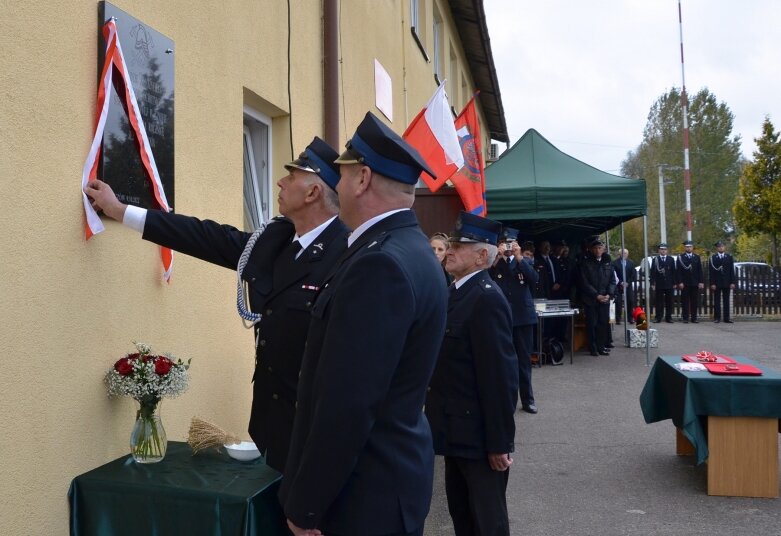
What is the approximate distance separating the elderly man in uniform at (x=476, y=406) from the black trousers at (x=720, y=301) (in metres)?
17.3

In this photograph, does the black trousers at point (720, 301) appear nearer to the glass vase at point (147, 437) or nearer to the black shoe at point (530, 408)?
the black shoe at point (530, 408)

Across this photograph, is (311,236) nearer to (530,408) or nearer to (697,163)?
(530,408)

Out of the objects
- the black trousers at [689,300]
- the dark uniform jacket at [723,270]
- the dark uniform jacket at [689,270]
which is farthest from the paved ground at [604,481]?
the black trousers at [689,300]


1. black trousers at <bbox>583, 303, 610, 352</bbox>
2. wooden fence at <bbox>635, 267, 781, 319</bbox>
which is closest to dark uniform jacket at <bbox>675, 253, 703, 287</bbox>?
wooden fence at <bbox>635, 267, 781, 319</bbox>

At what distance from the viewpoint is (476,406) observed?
3584mm

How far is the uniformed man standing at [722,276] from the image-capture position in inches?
739

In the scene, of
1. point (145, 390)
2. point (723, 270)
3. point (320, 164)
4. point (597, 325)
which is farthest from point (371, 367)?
point (723, 270)

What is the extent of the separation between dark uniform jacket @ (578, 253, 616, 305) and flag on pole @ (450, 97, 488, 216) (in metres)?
5.24

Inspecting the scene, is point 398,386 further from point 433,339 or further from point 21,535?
point 21,535

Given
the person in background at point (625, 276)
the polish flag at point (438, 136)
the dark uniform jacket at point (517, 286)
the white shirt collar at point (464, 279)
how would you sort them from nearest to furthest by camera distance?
the white shirt collar at point (464, 279) < the polish flag at point (438, 136) < the dark uniform jacket at point (517, 286) < the person in background at point (625, 276)

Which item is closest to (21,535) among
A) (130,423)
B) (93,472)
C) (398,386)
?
(93,472)

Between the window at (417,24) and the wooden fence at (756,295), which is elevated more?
the window at (417,24)

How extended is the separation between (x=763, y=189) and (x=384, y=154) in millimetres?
25706

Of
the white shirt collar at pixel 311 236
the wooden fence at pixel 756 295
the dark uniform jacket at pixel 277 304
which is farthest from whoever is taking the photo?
the wooden fence at pixel 756 295
